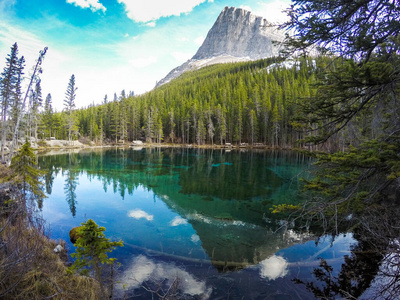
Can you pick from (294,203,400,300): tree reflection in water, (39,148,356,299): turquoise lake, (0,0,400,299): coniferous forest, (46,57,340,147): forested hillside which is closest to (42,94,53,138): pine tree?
(46,57,340,147): forested hillside

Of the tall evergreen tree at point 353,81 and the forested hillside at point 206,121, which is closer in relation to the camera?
the tall evergreen tree at point 353,81

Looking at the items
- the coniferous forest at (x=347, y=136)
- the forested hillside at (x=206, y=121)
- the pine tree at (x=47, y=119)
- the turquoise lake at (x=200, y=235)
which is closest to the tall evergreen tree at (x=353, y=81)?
the coniferous forest at (x=347, y=136)

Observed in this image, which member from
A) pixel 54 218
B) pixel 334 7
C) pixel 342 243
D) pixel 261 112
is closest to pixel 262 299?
pixel 342 243

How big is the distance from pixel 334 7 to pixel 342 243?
901cm

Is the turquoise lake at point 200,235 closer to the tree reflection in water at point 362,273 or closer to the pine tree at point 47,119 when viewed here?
the tree reflection in water at point 362,273

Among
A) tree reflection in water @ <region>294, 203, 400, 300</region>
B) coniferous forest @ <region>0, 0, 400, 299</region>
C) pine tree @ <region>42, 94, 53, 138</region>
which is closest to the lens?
coniferous forest @ <region>0, 0, 400, 299</region>

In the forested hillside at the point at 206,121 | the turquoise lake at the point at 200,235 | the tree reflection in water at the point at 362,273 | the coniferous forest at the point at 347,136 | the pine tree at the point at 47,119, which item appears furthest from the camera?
the forested hillside at the point at 206,121

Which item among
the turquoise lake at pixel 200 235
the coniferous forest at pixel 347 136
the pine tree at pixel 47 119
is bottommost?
the turquoise lake at pixel 200 235

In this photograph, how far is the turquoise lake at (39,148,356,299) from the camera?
6.47 metres

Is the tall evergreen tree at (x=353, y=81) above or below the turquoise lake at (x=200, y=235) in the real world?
above

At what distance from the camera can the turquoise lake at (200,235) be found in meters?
6.47

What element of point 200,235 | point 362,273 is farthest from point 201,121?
point 362,273

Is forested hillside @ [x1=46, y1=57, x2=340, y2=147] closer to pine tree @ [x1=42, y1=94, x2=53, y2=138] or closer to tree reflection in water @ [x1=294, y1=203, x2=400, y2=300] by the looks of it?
pine tree @ [x1=42, y1=94, x2=53, y2=138]

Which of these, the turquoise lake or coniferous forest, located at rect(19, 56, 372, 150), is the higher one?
coniferous forest, located at rect(19, 56, 372, 150)
